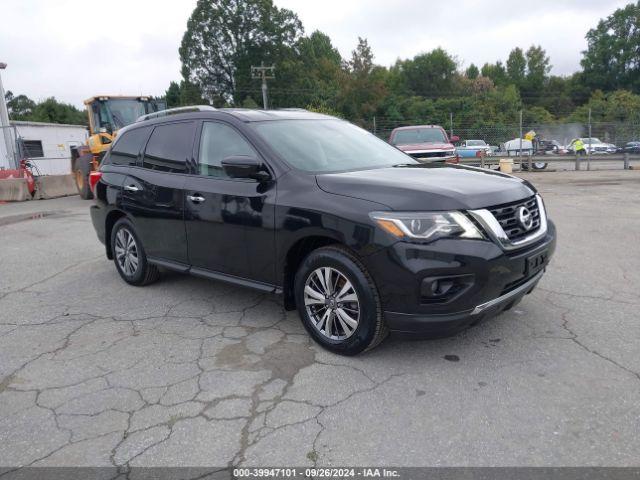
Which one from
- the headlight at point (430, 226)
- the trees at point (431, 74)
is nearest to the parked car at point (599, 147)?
the headlight at point (430, 226)

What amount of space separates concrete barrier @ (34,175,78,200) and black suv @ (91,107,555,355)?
41.4ft

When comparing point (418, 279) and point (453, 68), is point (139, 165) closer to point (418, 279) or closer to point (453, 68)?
point (418, 279)

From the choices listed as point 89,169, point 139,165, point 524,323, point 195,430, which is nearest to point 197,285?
point 139,165

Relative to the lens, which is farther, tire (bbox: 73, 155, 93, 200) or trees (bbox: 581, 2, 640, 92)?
trees (bbox: 581, 2, 640, 92)

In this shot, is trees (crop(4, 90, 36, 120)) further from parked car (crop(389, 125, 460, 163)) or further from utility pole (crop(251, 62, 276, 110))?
parked car (crop(389, 125, 460, 163))

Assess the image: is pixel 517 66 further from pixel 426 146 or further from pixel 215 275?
pixel 215 275

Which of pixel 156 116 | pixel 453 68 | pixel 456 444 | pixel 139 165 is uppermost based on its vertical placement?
pixel 453 68

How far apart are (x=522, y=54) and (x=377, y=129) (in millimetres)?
73041

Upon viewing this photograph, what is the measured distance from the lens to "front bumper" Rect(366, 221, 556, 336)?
10.0 ft

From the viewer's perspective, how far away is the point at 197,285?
17.8 ft

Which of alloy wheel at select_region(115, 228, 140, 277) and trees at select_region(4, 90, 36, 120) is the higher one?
trees at select_region(4, 90, 36, 120)

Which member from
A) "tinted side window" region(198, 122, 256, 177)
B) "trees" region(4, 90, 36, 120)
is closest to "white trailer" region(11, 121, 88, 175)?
"tinted side window" region(198, 122, 256, 177)

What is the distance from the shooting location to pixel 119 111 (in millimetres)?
14789

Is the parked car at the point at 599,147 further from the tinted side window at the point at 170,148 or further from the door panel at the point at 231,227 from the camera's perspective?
the door panel at the point at 231,227
